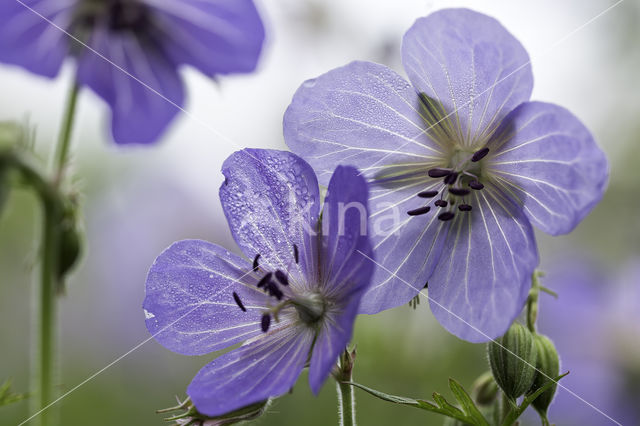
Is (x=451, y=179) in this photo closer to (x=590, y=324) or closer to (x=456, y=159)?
(x=456, y=159)

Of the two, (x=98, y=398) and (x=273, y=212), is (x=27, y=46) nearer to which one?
(x=273, y=212)

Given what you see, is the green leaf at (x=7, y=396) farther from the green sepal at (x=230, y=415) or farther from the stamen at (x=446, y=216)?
A: the stamen at (x=446, y=216)

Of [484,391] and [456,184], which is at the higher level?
[456,184]

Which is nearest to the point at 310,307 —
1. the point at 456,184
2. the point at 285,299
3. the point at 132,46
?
the point at 285,299

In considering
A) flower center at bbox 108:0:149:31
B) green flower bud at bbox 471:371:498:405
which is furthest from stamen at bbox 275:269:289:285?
flower center at bbox 108:0:149:31

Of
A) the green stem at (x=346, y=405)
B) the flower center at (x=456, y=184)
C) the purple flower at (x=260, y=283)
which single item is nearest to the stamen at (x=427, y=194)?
the flower center at (x=456, y=184)

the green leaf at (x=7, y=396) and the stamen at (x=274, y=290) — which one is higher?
the stamen at (x=274, y=290)

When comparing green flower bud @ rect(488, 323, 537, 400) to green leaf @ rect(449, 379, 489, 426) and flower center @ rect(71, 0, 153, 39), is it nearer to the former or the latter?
green leaf @ rect(449, 379, 489, 426)
